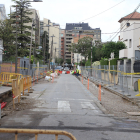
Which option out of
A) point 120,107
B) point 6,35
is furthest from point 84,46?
point 120,107

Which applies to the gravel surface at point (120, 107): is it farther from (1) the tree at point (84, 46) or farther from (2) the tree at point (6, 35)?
(1) the tree at point (84, 46)

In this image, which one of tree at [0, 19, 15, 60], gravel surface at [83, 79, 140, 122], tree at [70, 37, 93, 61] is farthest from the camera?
tree at [70, 37, 93, 61]

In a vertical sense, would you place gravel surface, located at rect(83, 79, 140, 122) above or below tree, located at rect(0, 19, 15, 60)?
below

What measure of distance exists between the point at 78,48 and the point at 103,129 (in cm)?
6809

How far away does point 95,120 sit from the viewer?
8312mm

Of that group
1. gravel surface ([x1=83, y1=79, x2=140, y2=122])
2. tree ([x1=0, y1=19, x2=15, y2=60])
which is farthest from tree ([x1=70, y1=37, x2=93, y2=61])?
gravel surface ([x1=83, y1=79, x2=140, y2=122])

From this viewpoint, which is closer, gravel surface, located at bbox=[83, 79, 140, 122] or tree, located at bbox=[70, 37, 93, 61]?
gravel surface, located at bbox=[83, 79, 140, 122]

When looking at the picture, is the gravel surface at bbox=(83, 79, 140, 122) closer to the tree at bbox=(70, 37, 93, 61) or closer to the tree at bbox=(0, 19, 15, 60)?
the tree at bbox=(0, 19, 15, 60)

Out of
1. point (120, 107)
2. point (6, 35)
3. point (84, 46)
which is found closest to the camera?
point (120, 107)

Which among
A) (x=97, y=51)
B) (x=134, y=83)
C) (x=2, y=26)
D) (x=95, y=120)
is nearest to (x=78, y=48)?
(x=97, y=51)

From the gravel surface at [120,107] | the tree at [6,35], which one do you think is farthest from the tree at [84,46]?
the gravel surface at [120,107]

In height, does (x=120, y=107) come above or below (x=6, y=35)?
below

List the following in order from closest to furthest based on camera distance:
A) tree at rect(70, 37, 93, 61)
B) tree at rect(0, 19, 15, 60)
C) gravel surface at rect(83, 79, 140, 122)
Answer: gravel surface at rect(83, 79, 140, 122) → tree at rect(0, 19, 15, 60) → tree at rect(70, 37, 93, 61)

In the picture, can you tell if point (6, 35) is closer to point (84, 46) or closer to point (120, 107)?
point (120, 107)
